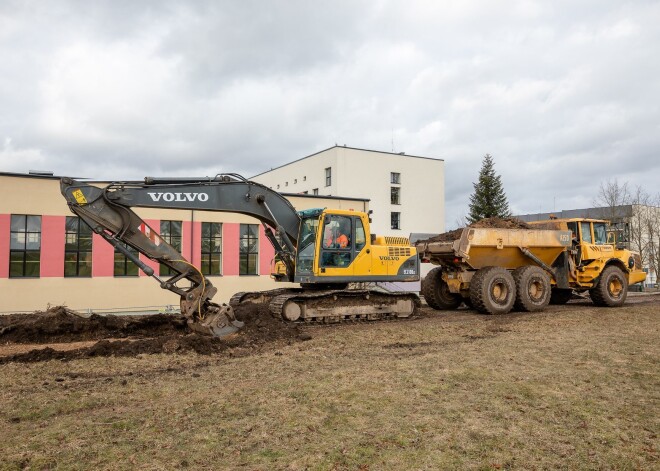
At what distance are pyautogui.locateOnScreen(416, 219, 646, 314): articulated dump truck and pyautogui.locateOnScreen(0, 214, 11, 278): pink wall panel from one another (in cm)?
1526

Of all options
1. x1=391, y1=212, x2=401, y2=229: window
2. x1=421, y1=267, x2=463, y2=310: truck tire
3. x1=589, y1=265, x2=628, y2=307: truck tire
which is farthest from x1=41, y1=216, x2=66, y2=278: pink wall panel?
x1=391, y1=212, x2=401, y2=229: window

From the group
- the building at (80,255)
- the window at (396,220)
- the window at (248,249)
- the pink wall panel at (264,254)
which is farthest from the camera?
the window at (396,220)

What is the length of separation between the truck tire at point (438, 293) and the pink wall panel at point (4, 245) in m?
15.5

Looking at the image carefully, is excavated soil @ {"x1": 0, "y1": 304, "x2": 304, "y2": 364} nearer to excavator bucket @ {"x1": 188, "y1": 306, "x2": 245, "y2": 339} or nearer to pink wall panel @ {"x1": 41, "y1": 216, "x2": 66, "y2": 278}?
excavator bucket @ {"x1": 188, "y1": 306, "x2": 245, "y2": 339}

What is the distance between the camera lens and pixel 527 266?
16266 mm

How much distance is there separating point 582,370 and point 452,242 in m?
7.24

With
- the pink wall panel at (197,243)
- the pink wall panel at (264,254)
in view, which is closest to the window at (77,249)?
the pink wall panel at (197,243)

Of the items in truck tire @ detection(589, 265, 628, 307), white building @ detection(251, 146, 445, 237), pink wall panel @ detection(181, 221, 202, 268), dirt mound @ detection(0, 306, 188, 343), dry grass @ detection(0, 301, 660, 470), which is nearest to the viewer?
dry grass @ detection(0, 301, 660, 470)

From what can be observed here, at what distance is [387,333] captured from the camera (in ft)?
39.2

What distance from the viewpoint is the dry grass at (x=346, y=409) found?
470cm

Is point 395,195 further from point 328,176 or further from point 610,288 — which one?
point 610,288

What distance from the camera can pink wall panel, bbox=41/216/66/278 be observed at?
20.3 m

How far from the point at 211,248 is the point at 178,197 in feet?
44.4

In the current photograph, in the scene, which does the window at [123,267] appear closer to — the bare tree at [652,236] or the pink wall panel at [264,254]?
the pink wall panel at [264,254]
